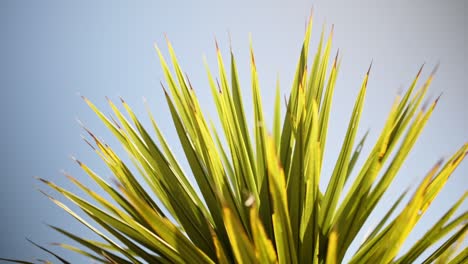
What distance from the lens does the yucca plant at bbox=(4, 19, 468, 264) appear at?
0.71m

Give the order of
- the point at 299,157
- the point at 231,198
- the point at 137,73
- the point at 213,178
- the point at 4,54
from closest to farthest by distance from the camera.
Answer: the point at 299,157 → the point at 231,198 → the point at 213,178 → the point at 137,73 → the point at 4,54

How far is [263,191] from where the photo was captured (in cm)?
107

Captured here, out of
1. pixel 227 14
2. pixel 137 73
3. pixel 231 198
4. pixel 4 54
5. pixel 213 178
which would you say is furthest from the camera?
pixel 4 54

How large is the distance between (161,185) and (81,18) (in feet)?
11.9

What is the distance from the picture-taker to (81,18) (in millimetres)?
4367

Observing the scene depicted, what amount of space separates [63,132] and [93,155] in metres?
0.51

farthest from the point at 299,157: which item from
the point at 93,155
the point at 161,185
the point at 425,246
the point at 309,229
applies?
the point at 93,155

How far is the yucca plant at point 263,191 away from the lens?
708 millimetres

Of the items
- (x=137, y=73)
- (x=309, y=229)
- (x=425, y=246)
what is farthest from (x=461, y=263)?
(x=137, y=73)

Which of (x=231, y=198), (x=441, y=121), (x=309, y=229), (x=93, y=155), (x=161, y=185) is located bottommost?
(x=309, y=229)

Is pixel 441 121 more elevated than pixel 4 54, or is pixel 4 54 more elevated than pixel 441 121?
pixel 4 54

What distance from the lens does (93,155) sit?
5027mm

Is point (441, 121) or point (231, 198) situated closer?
point (231, 198)

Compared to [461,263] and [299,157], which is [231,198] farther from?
[461,263]
